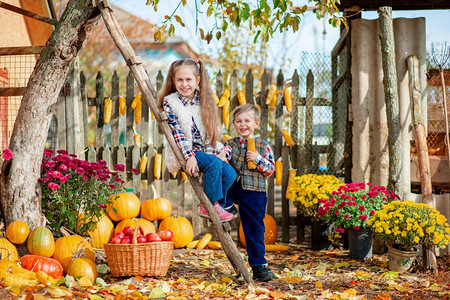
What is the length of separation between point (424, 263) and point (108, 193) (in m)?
3.23

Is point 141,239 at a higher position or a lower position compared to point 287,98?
lower

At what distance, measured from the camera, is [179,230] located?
5.68 m

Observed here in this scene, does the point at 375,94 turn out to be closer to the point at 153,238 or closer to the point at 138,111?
the point at 138,111

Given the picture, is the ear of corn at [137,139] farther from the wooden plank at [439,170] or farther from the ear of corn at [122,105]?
the wooden plank at [439,170]

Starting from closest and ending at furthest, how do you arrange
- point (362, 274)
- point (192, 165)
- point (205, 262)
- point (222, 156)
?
point (192, 165) < point (222, 156) < point (362, 274) < point (205, 262)

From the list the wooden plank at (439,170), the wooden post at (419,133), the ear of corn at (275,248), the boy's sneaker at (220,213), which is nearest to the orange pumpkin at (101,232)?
the ear of corn at (275,248)

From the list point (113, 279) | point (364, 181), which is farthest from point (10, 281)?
point (364, 181)

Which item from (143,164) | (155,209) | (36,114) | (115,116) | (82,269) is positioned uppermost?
(115,116)

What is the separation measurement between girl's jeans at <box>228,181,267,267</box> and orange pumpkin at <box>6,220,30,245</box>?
189 cm

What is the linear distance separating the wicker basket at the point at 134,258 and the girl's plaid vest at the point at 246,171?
90 cm

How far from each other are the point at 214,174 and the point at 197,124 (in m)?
0.45

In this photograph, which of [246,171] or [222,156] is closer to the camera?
[222,156]

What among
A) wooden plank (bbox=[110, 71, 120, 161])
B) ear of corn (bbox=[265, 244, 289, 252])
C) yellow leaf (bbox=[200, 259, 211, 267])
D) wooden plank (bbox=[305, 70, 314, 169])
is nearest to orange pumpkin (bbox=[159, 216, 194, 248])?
yellow leaf (bbox=[200, 259, 211, 267])

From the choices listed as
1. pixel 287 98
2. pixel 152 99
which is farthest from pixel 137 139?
pixel 152 99
